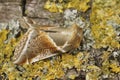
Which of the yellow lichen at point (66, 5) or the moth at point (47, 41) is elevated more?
the yellow lichen at point (66, 5)

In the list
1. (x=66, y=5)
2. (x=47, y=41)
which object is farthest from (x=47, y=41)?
(x=66, y=5)

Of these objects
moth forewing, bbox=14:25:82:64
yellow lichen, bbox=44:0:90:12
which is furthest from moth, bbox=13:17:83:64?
yellow lichen, bbox=44:0:90:12

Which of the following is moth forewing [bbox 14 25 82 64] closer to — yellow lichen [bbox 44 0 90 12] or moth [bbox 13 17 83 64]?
moth [bbox 13 17 83 64]

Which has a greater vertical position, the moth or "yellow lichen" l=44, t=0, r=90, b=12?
"yellow lichen" l=44, t=0, r=90, b=12

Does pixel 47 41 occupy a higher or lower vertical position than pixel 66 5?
lower

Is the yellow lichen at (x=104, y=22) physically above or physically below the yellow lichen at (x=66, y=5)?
below

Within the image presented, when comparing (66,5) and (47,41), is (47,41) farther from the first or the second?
(66,5)

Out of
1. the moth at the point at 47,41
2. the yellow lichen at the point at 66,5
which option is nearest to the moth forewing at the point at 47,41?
the moth at the point at 47,41

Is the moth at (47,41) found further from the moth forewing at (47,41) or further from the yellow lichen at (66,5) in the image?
the yellow lichen at (66,5)

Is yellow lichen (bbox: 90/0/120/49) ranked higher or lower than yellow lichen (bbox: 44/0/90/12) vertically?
lower
